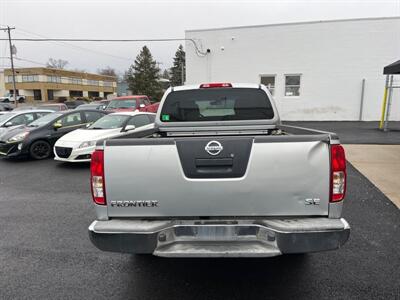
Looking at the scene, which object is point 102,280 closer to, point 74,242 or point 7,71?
point 74,242

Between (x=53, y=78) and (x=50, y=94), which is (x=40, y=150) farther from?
(x=50, y=94)

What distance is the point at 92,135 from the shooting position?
8.15m

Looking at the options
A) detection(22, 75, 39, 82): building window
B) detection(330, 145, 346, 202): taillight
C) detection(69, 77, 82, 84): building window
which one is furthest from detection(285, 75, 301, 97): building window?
detection(69, 77, 82, 84): building window

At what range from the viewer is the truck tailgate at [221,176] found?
229 cm

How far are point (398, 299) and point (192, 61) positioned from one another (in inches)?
713

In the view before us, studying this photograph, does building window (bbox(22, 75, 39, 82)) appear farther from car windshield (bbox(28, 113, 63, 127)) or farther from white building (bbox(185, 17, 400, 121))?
car windshield (bbox(28, 113, 63, 127))

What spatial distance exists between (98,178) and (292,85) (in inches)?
684

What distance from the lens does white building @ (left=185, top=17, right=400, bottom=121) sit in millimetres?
16656

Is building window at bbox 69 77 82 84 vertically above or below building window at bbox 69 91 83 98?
above

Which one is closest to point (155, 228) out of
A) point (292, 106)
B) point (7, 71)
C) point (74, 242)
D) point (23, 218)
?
point (74, 242)

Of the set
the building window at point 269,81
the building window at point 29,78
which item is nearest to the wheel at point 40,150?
the building window at point 269,81

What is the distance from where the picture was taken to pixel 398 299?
2.62 m

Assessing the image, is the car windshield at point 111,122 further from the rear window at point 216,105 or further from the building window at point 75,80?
the building window at point 75,80

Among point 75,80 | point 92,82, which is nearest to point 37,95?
point 75,80
